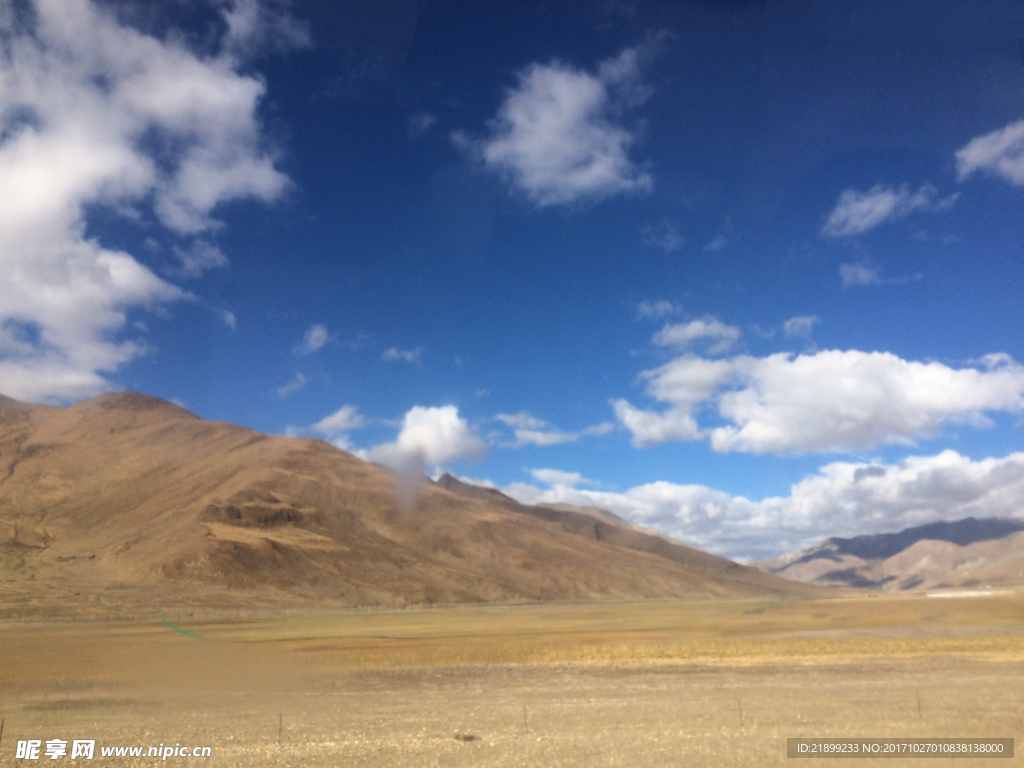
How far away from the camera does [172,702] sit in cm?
2327

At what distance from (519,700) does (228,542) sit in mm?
119353

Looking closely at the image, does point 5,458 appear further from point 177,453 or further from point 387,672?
point 387,672

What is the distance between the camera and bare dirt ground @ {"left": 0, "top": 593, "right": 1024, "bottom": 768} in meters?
16.8

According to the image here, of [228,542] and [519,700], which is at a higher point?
[228,542]

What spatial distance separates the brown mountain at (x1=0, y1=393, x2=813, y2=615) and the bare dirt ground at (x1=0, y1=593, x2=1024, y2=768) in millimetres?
74352

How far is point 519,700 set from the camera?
25.1 meters

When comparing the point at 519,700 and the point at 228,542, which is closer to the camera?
the point at 519,700

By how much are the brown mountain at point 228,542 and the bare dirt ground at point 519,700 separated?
244 ft

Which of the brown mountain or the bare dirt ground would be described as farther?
the brown mountain

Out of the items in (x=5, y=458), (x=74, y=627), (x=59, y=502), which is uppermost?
(x=5, y=458)

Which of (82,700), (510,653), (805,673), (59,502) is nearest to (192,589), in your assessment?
(59,502)

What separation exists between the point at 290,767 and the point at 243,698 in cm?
867

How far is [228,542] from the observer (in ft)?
427

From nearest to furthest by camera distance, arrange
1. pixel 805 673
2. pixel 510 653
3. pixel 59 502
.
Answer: pixel 805 673 < pixel 510 653 < pixel 59 502
